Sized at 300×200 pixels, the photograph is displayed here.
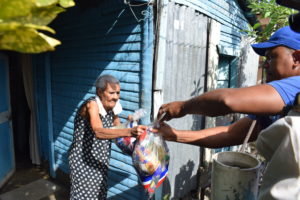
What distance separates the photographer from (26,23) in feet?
1.25

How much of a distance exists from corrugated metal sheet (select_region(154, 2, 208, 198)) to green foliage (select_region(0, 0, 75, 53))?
2.51 m

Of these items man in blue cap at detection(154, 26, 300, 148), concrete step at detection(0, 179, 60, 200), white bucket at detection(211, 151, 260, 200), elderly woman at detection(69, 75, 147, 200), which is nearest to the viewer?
man in blue cap at detection(154, 26, 300, 148)

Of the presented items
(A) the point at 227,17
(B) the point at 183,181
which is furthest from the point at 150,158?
(A) the point at 227,17

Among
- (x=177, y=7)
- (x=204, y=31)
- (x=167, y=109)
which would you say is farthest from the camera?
(x=204, y=31)

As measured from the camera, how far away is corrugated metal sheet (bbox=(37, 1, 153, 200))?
116 inches

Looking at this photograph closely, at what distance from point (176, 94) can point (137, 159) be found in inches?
63.8

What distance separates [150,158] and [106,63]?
202 centimetres

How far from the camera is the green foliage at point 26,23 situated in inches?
14.5

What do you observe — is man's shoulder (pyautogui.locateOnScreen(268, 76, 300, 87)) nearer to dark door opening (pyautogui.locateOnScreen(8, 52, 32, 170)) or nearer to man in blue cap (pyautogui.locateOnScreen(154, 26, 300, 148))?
man in blue cap (pyautogui.locateOnScreen(154, 26, 300, 148))

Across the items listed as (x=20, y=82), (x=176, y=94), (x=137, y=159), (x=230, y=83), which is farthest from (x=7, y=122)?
(x=230, y=83)

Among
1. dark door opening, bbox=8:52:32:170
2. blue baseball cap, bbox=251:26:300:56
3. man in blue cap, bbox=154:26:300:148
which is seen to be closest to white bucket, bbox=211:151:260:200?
man in blue cap, bbox=154:26:300:148

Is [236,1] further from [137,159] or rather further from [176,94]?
Answer: [137,159]

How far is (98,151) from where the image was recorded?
8.64ft

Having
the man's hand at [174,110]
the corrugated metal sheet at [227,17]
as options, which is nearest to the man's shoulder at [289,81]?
the man's hand at [174,110]
